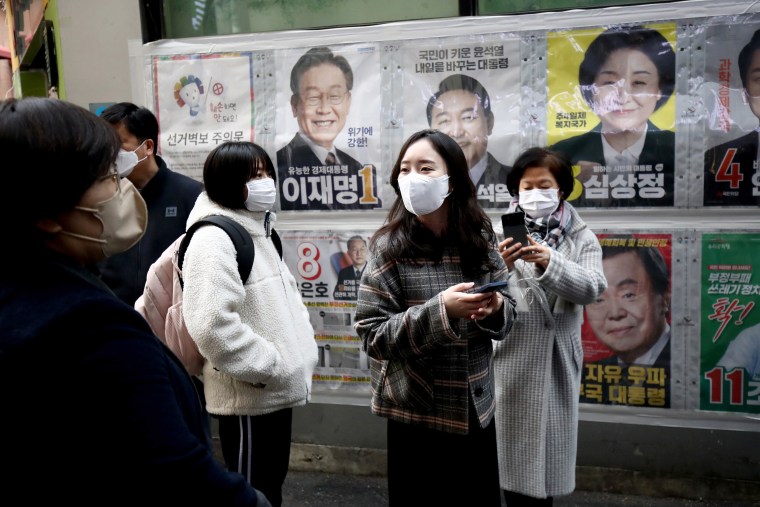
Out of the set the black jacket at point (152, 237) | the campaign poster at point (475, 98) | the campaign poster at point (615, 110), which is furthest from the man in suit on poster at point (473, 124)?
the black jacket at point (152, 237)

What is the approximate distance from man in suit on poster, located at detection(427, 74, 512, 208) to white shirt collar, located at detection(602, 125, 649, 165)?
0.51m

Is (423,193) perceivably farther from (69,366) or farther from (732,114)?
(732,114)

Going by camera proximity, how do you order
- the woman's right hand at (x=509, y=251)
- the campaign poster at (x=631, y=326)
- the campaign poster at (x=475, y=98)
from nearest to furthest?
1. the woman's right hand at (x=509, y=251)
2. the campaign poster at (x=631, y=326)
3. the campaign poster at (x=475, y=98)

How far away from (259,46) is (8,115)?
325 centimetres

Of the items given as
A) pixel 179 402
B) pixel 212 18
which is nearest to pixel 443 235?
pixel 179 402

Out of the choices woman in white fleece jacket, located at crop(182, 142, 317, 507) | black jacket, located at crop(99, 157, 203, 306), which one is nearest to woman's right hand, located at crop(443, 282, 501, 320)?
woman in white fleece jacket, located at crop(182, 142, 317, 507)

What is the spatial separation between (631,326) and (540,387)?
116cm

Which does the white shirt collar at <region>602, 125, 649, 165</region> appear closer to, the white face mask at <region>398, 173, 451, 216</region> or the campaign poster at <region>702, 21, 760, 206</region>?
the campaign poster at <region>702, 21, 760, 206</region>

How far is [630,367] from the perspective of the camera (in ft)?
13.0

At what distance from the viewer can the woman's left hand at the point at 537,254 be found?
2901 millimetres

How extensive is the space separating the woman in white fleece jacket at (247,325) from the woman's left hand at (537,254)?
0.92 meters

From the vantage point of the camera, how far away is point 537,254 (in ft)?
9.57

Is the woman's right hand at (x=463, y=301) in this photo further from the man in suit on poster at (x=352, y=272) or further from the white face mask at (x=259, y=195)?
the man in suit on poster at (x=352, y=272)

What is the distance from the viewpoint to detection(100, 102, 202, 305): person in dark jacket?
348cm
